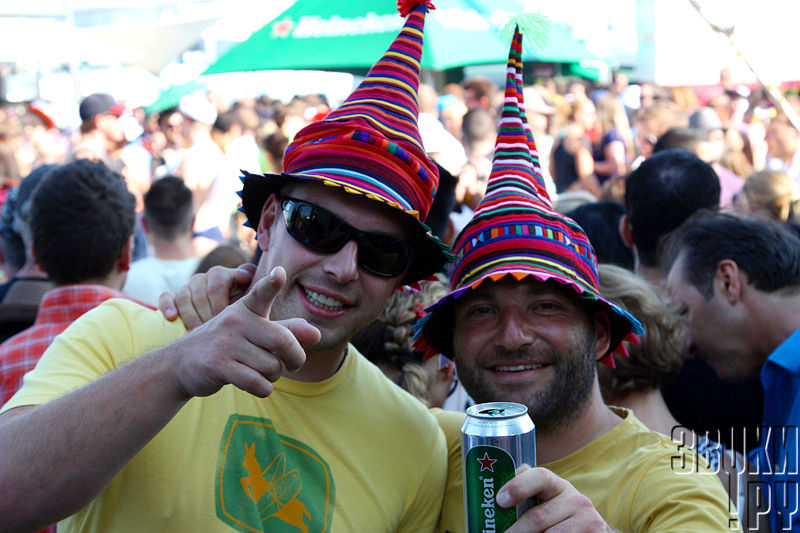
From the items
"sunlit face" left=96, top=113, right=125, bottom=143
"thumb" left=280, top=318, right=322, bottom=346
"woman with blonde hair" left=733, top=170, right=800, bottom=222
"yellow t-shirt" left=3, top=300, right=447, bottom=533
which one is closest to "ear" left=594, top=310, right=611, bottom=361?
"yellow t-shirt" left=3, top=300, right=447, bottom=533

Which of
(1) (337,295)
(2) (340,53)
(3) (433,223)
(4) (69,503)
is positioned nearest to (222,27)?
(2) (340,53)

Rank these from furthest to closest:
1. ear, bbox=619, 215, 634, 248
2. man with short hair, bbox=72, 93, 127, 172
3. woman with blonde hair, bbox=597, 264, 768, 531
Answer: man with short hair, bbox=72, 93, 127, 172, ear, bbox=619, 215, 634, 248, woman with blonde hair, bbox=597, 264, 768, 531

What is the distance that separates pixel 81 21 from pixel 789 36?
948 inches

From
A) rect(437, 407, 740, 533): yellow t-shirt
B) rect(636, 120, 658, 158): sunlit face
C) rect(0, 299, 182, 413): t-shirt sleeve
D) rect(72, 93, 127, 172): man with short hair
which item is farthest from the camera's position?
rect(636, 120, 658, 158): sunlit face

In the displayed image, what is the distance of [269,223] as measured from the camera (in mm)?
2541

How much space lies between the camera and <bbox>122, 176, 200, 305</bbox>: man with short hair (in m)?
5.00

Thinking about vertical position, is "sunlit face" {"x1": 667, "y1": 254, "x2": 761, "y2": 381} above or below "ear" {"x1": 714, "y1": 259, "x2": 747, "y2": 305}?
below

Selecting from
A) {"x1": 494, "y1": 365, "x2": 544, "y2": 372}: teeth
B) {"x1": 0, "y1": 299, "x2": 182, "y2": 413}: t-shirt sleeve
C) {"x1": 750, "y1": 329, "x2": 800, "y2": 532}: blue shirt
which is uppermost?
{"x1": 0, "y1": 299, "x2": 182, "y2": 413}: t-shirt sleeve

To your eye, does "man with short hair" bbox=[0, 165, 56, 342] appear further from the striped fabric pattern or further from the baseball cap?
the baseball cap

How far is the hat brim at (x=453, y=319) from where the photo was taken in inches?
93.4

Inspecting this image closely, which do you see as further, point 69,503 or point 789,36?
point 789,36

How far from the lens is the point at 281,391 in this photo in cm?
229

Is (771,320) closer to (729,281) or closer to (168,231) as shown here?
(729,281)

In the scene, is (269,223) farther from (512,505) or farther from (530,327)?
(512,505)
